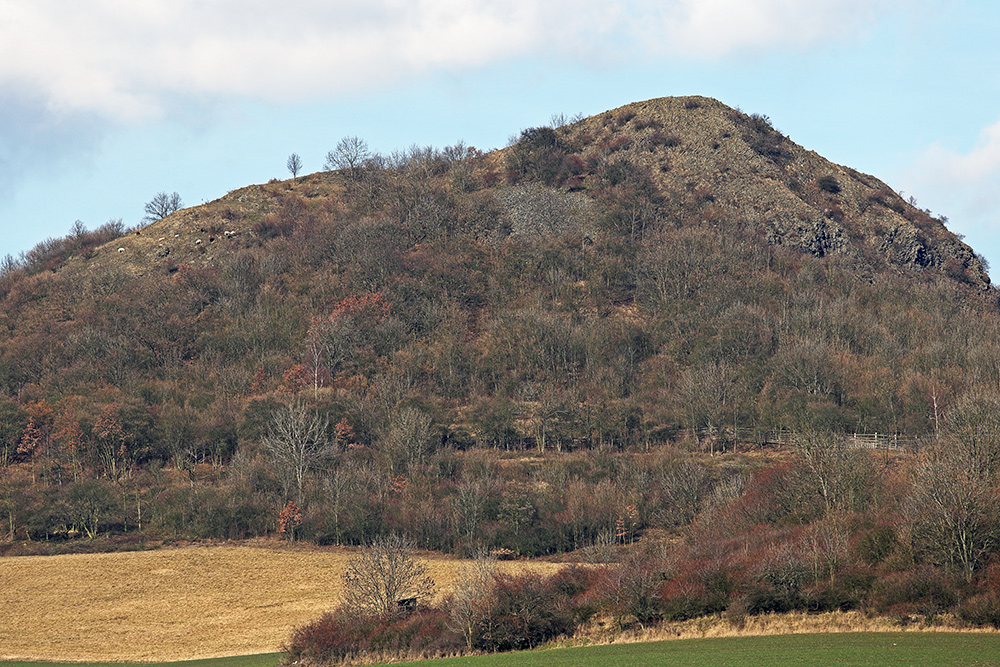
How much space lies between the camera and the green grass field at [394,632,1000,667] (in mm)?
44594

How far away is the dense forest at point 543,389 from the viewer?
252ft

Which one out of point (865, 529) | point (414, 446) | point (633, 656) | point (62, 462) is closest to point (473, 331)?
point (414, 446)

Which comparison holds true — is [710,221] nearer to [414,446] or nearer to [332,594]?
[414,446]

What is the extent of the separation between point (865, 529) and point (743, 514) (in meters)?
17.6

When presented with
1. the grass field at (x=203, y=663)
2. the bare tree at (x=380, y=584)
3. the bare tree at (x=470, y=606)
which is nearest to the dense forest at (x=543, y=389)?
the bare tree at (x=470, y=606)

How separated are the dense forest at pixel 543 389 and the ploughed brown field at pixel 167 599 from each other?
24.8ft

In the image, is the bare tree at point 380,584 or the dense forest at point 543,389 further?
the dense forest at point 543,389

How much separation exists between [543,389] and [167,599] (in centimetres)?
6501

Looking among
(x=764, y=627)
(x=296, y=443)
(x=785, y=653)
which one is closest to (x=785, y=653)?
(x=785, y=653)

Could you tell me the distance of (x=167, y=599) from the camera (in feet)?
293

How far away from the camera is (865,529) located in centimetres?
6662

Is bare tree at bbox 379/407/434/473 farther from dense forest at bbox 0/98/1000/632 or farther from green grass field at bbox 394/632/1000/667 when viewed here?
green grass field at bbox 394/632/1000/667

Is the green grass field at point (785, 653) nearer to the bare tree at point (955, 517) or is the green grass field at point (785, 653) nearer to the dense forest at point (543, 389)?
the dense forest at point (543, 389)

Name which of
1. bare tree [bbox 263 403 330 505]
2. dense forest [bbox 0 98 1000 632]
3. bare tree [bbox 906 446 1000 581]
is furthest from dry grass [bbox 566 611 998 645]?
bare tree [bbox 263 403 330 505]
